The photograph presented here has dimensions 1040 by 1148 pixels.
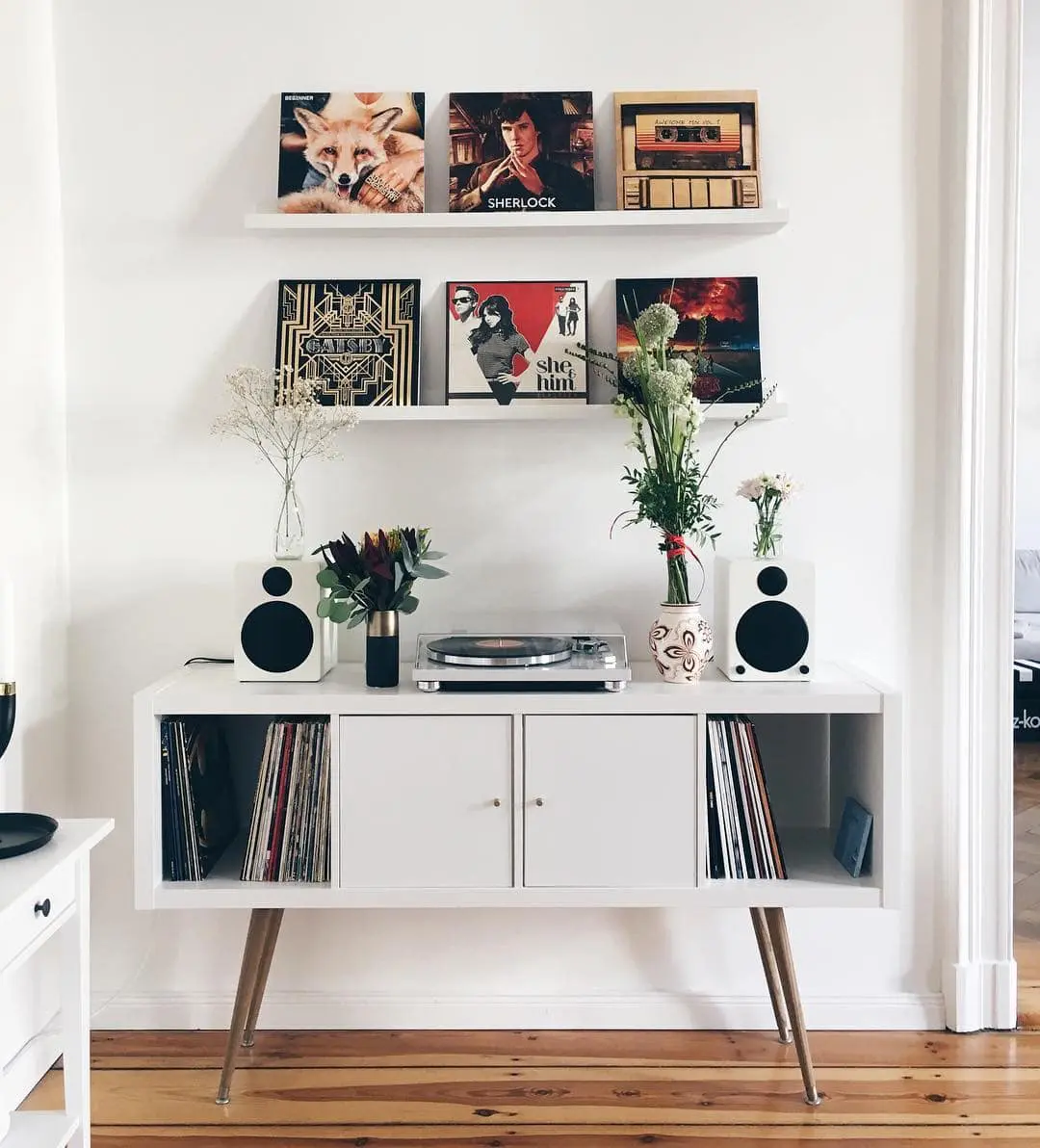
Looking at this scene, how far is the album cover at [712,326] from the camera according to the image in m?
2.07

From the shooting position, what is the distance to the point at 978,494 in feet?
6.83

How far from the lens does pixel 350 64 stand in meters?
2.10

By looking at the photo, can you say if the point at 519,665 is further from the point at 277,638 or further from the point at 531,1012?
the point at 531,1012

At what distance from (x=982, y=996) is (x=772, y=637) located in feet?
3.03

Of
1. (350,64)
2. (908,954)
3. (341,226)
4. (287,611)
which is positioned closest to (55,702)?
(287,611)

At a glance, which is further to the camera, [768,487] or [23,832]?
[768,487]

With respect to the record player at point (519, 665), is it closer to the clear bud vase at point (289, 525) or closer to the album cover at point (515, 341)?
the clear bud vase at point (289, 525)

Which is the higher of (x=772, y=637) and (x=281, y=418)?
(x=281, y=418)

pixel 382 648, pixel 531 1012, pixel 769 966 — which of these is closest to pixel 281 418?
pixel 382 648

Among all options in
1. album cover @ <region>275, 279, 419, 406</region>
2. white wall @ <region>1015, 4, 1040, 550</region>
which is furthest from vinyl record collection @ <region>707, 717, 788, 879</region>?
white wall @ <region>1015, 4, 1040, 550</region>

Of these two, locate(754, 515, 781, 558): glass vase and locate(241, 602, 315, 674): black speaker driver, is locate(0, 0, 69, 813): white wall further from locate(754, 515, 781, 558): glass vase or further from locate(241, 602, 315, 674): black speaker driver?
locate(754, 515, 781, 558): glass vase

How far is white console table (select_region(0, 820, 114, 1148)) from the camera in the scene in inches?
52.4

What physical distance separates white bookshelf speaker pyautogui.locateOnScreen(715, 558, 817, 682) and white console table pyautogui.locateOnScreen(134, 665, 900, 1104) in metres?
0.08

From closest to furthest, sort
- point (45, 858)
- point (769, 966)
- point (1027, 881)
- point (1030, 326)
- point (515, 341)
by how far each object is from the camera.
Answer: point (45, 858)
point (769, 966)
point (515, 341)
point (1027, 881)
point (1030, 326)
